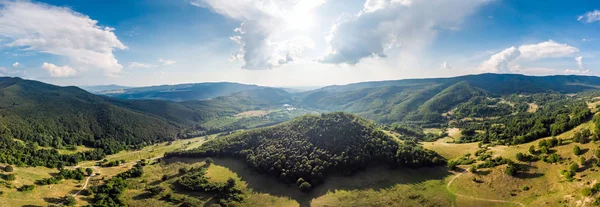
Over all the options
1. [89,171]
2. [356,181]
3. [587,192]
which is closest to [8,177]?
[89,171]

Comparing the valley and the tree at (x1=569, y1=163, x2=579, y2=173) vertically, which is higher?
the tree at (x1=569, y1=163, x2=579, y2=173)

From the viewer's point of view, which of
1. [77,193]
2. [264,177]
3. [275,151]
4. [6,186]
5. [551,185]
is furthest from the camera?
[275,151]

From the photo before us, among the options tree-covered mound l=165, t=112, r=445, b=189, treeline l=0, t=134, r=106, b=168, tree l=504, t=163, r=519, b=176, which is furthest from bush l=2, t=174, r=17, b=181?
tree l=504, t=163, r=519, b=176

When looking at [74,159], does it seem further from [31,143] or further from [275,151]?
[275,151]

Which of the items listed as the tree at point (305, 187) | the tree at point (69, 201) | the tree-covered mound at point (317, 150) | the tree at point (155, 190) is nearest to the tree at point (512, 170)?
the tree-covered mound at point (317, 150)

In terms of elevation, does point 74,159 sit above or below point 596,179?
below

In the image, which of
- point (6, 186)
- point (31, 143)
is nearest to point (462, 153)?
point (6, 186)

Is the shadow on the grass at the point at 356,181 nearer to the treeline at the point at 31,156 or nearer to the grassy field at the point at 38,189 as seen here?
the grassy field at the point at 38,189

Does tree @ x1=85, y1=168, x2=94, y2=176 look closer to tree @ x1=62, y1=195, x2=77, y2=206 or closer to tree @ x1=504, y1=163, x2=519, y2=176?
tree @ x1=62, y1=195, x2=77, y2=206

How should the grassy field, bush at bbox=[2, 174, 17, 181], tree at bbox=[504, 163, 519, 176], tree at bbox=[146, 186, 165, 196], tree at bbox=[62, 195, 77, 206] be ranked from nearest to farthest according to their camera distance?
tree at bbox=[504, 163, 519, 176] → the grassy field → tree at bbox=[62, 195, 77, 206] → bush at bbox=[2, 174, 17, 181] → tree at bbox=[146, 186, 165, 196]
